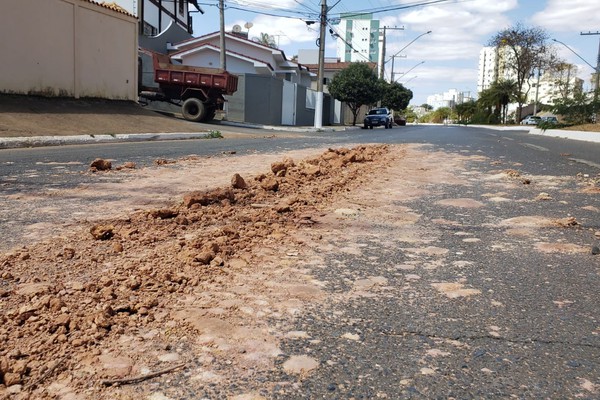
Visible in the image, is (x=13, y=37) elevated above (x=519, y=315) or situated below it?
above

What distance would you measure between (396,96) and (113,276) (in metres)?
69.5

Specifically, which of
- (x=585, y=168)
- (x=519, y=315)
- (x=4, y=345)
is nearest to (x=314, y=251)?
(x=519, y=315)

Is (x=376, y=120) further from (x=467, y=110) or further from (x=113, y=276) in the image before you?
(x=467, y=110)

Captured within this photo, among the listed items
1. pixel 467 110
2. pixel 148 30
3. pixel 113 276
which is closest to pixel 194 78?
pixel 148 30

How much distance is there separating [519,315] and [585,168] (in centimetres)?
737

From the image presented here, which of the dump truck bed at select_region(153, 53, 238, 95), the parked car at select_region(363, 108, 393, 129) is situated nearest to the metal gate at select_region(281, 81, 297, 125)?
the parked car at select_region(363, 108, 393, 129)

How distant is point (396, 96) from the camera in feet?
229

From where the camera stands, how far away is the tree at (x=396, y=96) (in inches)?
2734

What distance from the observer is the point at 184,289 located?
2.80 m

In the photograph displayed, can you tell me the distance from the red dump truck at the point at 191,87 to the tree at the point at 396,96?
47924 mm

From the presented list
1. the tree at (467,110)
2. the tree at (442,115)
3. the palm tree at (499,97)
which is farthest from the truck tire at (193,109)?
the tree at (442,115)

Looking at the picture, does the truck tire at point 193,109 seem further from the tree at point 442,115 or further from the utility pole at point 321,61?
the tree at point 442,115

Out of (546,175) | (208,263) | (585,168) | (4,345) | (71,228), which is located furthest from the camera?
(585,168)

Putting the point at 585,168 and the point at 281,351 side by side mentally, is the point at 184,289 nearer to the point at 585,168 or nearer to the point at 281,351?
the point at 281,351
